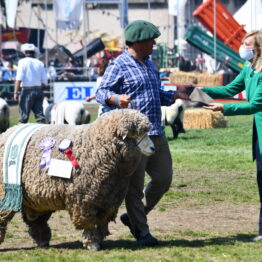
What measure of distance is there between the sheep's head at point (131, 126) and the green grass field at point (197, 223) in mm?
966

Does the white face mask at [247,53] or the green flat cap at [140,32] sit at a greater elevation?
the green flat cap at [140,32]

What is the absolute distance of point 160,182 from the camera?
289 inches

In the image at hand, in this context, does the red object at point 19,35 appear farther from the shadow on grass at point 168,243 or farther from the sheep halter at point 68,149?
the sheep halter at point 68,149

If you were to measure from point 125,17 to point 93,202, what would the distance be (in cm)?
2043

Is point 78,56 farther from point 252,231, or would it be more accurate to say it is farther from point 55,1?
point 252,231

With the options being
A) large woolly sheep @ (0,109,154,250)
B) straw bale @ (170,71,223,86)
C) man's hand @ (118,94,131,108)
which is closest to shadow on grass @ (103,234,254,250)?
large woolly sheep @ (0,109,154,250)

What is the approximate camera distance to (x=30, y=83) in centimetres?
1620

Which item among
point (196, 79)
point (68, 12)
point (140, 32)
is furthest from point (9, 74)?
point (140, 32)

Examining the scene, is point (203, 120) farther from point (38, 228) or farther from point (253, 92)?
point (38, 228)

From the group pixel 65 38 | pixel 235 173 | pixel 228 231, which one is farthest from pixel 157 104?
pixel 65 38

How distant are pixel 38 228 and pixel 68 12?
62.9 feet

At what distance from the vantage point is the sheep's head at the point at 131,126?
6730mm

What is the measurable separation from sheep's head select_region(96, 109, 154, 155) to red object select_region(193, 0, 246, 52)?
2408cm

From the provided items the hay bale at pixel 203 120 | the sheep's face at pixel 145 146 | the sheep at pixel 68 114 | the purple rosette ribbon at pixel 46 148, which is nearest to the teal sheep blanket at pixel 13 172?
the purple rosette ribbon at pixel 46 148
